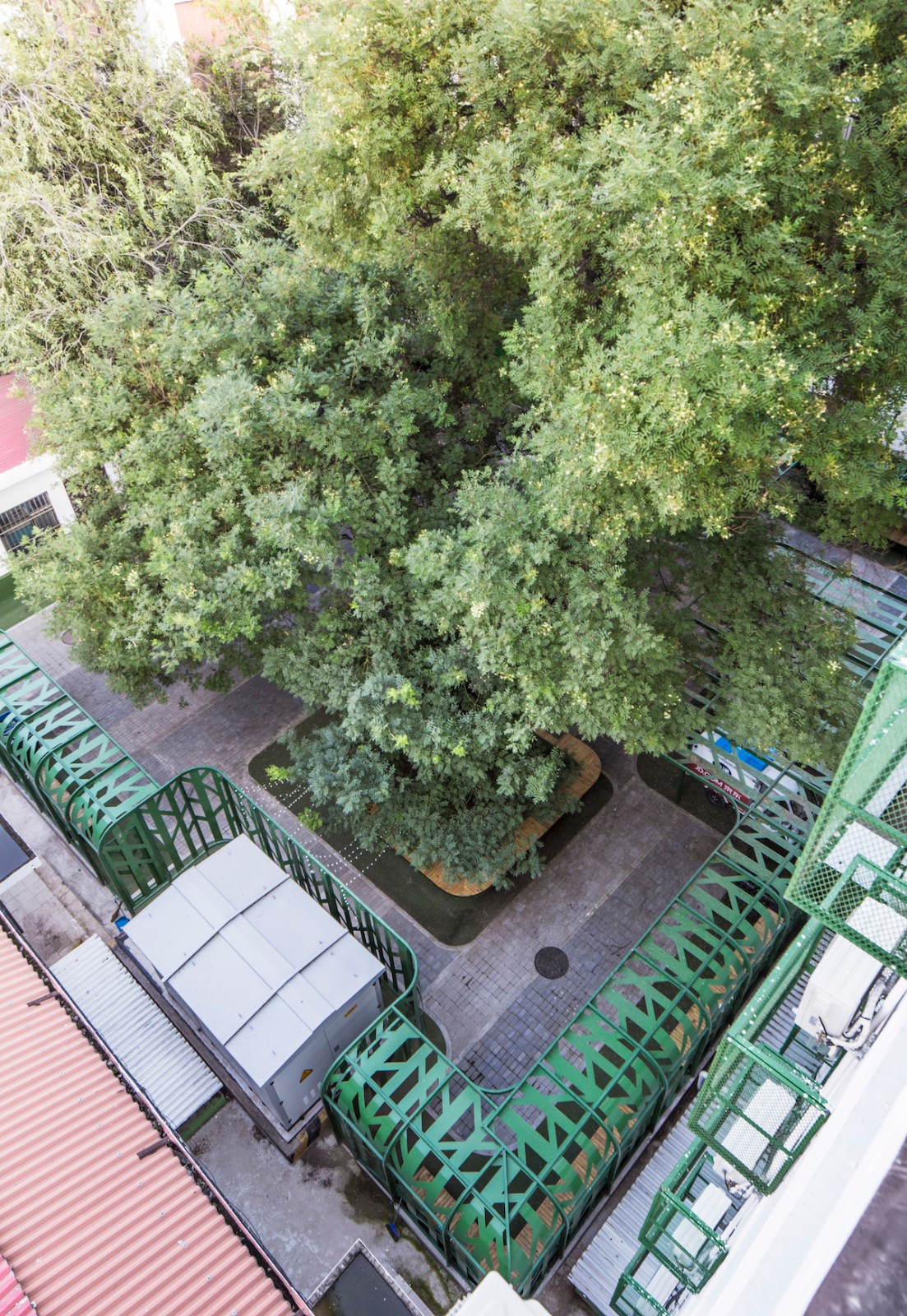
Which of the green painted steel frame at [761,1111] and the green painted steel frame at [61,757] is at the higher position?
the green painted steel frame at [761,1111]

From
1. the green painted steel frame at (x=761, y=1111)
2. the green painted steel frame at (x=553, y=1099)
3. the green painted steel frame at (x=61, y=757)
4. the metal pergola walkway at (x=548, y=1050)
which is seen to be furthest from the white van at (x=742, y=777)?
the green painted steel frame at (x=61, y=757)

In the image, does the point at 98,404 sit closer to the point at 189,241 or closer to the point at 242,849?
the point at 189,241

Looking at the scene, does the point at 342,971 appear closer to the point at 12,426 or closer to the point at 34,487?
the point at 34,487

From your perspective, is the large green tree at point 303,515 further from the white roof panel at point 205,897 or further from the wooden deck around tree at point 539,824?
the white roof panel at point 205,897

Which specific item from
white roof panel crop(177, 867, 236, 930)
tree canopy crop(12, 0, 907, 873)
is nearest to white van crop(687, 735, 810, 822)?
tree canopy crop(12, 0, 907, 873)

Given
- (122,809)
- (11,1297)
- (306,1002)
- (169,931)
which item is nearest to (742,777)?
(306,1002)

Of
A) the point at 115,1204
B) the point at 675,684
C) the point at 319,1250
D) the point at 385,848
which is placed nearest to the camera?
the point at 115,1204

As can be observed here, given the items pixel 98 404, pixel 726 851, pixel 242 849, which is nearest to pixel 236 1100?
pixel 242 849
